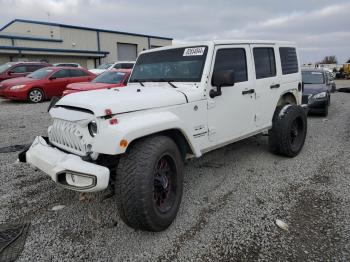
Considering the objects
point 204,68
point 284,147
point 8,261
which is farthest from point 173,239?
point 284,147

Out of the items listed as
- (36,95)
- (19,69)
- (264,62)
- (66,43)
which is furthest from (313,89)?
(66,43)

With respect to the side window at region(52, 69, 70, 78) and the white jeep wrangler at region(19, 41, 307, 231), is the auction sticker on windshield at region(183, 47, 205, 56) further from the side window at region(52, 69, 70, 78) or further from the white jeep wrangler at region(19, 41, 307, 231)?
the side window at region(52, 69, 70, 78)

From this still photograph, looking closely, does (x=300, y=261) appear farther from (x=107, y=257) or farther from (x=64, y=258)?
(x=64, y=258)

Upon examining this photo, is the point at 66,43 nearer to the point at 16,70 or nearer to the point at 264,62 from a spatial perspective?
the point at 16,70

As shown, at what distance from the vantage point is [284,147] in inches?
201

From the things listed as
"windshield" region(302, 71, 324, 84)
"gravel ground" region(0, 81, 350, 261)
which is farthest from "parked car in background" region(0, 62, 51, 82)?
"windshield" region(302, 71, 324, 84)

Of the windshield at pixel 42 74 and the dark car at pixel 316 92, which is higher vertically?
the windshield at pixel 42 74

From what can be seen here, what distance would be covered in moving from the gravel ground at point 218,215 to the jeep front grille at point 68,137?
82cm

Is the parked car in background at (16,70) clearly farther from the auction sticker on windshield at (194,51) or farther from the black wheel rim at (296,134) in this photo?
the black wheel rim at (296,134)

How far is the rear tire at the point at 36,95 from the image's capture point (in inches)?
492

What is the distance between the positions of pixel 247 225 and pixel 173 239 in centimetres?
83

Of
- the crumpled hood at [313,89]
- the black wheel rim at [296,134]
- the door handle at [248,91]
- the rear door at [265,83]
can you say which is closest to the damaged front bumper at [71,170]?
the door handle at [248,91]

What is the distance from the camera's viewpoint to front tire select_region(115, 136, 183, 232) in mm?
2705

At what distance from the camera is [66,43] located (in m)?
Answer: 32.3
